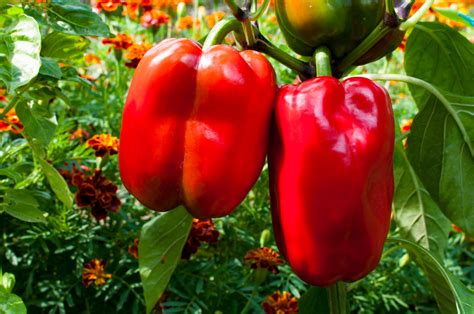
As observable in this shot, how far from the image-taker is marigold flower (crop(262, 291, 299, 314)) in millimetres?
1121

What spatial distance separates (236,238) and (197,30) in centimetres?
88

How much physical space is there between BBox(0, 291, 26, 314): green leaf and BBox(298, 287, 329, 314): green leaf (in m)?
0.40

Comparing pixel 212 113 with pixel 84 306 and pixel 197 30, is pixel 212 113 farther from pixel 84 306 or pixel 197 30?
pixel 197 30

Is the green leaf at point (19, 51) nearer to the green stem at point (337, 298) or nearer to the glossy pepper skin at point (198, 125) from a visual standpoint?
the glossy pepper skin at point (198, 125)

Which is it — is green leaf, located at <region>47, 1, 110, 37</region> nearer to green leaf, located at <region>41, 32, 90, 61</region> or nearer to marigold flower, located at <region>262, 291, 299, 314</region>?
green leaf, located at <region>41, 32, 90, 61</region>

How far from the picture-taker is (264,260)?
1.15m

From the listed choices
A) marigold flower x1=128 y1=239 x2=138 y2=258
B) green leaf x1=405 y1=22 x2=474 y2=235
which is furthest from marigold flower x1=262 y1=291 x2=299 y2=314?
green leaf x1=405 y1=22 x2=474 y2=235

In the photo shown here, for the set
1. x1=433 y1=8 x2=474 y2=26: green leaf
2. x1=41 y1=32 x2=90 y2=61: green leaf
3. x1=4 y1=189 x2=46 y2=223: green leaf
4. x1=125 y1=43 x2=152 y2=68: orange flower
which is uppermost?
x1=433 y1=8 x2=474 y2=26: green leaf

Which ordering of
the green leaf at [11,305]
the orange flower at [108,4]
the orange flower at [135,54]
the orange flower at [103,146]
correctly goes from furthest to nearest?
the orange flower at [108,4] < the orange flower at [135,54] < the orange flower at [103,146] < the green leaf at [11,305]

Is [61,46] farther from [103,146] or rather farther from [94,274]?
[94,274]

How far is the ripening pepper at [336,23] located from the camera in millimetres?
721

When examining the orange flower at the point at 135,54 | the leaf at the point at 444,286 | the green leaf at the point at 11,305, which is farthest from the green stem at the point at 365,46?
the orange flower at the point at 135,54

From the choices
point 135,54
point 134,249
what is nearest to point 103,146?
point 134,249

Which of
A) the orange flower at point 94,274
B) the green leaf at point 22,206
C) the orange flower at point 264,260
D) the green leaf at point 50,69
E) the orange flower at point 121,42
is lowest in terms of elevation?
the orange flower at point 94,274
